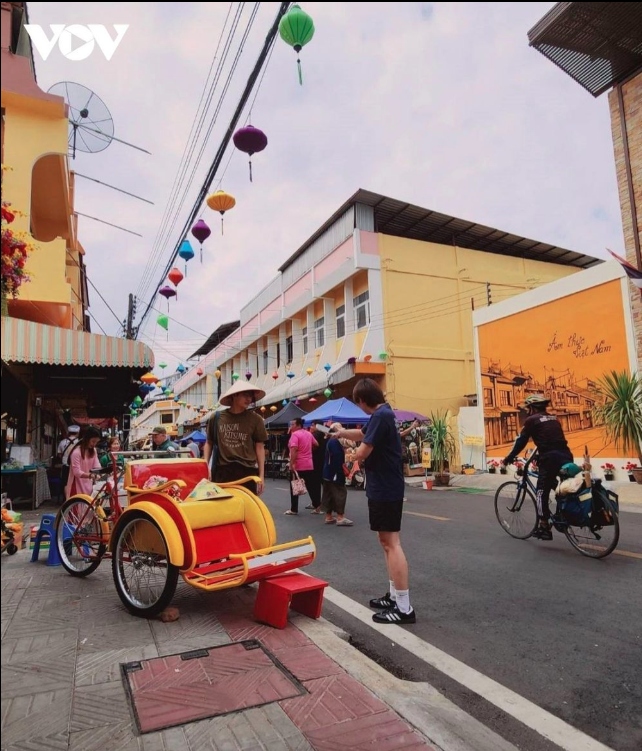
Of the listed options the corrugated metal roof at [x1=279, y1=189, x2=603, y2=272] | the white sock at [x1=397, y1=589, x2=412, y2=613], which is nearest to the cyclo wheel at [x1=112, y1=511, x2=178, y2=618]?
the white sock at [x1=397, y1=589, x2=412, y2=613]

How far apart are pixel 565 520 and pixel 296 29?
569 cm

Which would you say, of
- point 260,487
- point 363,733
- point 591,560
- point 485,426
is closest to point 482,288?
point 485,426

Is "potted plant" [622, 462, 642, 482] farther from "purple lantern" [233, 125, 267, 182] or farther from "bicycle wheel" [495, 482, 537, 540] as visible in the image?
"purple lantern" [233, 125, 267, 182]

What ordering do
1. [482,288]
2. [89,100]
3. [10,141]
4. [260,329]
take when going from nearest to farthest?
[89,100]
[10,141]
[482,288]
[260,329]

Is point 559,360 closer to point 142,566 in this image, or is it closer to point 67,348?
→ point 67,348

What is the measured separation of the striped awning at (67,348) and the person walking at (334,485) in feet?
14.4

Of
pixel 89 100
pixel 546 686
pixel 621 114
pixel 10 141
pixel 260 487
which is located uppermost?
pixel 621 114

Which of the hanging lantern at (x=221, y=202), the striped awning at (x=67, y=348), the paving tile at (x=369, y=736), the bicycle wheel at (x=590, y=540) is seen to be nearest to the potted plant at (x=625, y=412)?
the bicycle wheel at (x=590, y=540)

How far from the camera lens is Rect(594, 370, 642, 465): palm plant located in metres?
12.0

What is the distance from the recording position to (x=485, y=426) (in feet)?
59.8

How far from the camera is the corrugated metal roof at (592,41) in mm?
12500

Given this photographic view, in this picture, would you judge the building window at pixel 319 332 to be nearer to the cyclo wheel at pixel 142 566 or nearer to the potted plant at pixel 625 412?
the potted plant at pixel 625 412

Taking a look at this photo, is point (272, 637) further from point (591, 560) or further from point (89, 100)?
point (89, 100)

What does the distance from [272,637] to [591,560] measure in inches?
154
